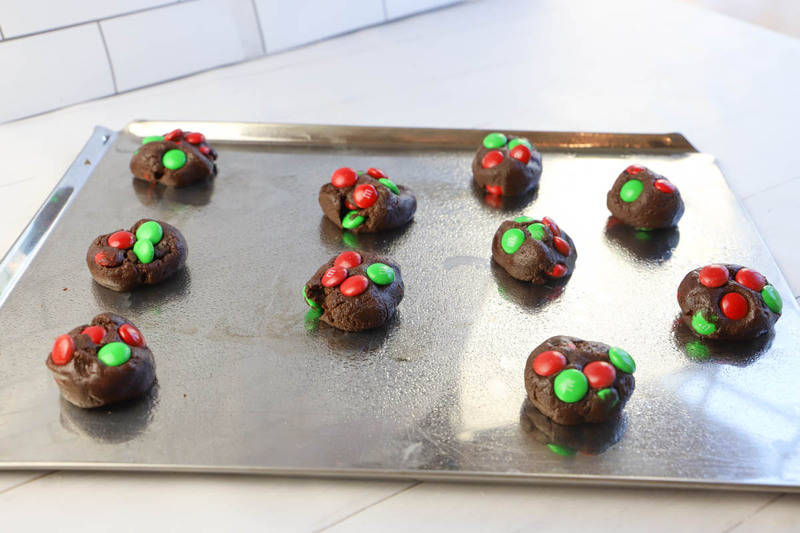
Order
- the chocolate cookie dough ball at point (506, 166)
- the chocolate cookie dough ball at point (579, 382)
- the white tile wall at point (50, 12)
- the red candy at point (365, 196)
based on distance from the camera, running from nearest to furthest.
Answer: the chocolate cookie dough ball at point (579, 382)
the red candy at point (365, 196)
the chocolate cookie dough ball at point (506, 166)
the white tile wall at point (50, 12)

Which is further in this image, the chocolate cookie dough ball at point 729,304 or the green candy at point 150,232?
the green candy at point 150,232

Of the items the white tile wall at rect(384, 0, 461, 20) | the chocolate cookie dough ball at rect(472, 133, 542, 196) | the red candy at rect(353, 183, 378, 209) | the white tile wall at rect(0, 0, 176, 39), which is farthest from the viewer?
the white tile wall at rect(384, 0, 461, 20)

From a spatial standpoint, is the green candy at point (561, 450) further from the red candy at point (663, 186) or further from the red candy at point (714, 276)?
the red candy at point (663, 186)

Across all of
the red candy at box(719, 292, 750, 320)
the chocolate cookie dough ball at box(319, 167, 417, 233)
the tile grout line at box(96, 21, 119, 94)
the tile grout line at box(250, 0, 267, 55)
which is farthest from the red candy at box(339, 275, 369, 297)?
the tile grout line at box(250, 0, 267, 55)

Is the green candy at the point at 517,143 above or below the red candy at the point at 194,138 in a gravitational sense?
below

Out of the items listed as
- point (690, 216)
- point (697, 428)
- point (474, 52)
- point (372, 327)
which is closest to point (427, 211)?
point (372, 327)

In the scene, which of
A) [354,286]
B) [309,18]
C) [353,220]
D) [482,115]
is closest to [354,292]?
[354,286]

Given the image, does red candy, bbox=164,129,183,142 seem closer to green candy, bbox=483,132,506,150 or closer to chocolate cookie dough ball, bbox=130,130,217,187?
chocolate cookie dough ball, bbox=130,130,217,187

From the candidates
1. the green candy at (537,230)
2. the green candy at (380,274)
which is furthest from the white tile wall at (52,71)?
the green candy at (537,230)
